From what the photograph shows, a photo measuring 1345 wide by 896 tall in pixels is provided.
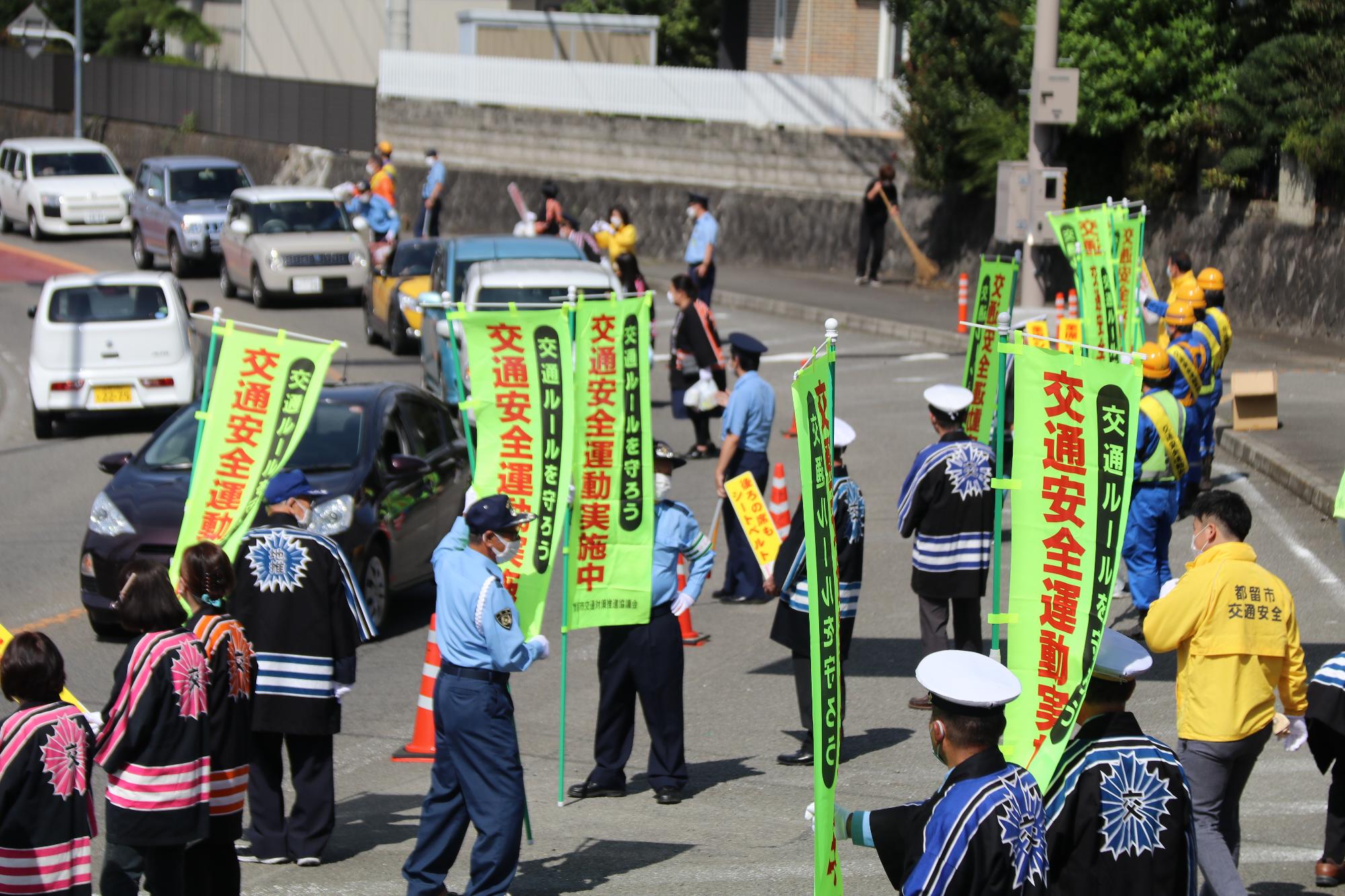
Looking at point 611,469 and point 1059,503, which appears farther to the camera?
point 611,469

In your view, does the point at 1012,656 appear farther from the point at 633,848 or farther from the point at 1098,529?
the point at 633,848

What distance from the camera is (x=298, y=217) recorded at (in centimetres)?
2667

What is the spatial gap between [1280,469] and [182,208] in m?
20.9

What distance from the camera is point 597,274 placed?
18.1m

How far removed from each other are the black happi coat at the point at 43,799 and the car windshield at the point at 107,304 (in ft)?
45.2

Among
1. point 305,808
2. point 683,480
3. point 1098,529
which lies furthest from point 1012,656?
point 683,480

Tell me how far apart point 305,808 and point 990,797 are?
13.6 ft

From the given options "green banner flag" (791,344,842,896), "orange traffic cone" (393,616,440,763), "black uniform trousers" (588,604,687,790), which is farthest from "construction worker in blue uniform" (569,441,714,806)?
"green banner flag" (791,344,842,896)

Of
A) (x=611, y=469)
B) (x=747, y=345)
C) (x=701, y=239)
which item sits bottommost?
(x=611, y=469)

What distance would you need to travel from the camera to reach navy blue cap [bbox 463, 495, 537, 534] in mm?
6801

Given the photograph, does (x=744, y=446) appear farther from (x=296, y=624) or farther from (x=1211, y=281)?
(x=296, y=624)

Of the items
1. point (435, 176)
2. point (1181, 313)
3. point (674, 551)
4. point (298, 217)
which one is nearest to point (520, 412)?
point (674, 551)

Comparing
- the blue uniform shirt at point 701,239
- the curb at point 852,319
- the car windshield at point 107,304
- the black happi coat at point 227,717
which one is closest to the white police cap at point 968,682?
the black happi coat at point 227,717

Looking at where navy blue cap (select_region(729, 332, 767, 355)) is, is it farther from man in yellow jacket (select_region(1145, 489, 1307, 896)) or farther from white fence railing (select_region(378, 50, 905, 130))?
white fence railing (select_region(378, 50, 905, 130))
